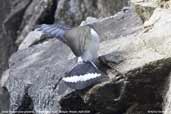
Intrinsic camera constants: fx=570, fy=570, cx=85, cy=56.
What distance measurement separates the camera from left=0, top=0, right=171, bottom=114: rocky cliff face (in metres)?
4.89

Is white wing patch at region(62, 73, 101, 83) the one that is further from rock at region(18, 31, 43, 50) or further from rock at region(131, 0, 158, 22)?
rock at region(18, 31, 43, 50)

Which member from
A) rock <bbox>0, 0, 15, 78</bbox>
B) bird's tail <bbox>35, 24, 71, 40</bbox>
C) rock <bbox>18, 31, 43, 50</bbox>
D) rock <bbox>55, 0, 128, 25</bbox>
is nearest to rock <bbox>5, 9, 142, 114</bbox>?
rock <bbox>18, 31, 43, 50</bbox>

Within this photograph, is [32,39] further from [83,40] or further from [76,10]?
[83,40]

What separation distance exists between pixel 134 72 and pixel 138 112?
44 centimetres

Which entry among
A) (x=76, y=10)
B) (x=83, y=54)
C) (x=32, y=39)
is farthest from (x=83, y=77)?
(x=76, y=10)

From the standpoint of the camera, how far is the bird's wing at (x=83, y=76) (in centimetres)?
497

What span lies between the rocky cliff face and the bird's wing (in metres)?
0.06

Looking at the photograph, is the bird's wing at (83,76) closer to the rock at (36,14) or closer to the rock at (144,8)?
the rock at (144,8)

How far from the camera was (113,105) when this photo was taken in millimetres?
5043

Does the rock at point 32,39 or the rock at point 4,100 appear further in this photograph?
the rock at point 4,100

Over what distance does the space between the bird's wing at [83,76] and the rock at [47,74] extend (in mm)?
67

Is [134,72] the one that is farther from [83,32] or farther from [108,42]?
[108,42]

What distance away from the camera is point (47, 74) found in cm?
588

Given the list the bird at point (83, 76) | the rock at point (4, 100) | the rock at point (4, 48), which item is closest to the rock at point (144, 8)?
the bird at point (83, 76)
